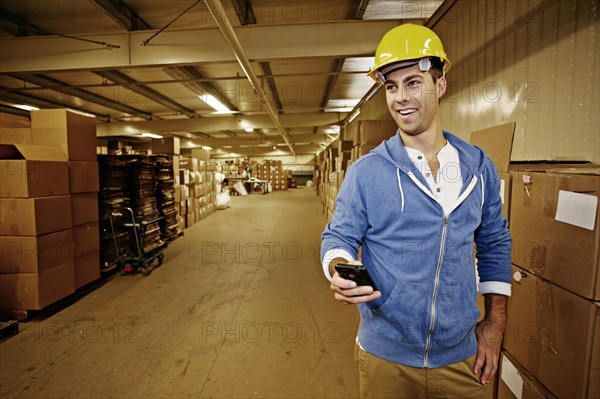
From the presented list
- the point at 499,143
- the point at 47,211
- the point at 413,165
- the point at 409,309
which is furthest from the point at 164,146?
the point at 409,309

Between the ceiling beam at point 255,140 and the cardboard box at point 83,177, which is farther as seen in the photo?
the ceiling beam at point 255,140

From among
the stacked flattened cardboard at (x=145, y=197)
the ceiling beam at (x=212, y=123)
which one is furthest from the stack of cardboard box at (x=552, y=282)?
the ceiling beam at (x=212, y=123)

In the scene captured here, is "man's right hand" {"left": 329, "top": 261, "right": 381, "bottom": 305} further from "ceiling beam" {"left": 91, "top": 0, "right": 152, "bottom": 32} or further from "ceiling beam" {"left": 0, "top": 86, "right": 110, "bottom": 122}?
"ceiling beam" {"left": 0, "top": 86, "right": 110, "bottom": 122}

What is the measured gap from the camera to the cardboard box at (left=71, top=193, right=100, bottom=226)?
3.22m

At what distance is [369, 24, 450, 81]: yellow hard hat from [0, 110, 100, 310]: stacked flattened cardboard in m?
3.18

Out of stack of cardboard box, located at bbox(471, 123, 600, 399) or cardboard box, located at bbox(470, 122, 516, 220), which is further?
cardboard box, located at bbox(470, 122, 516, 220)

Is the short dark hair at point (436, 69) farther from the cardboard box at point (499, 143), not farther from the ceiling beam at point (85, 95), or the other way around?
the ceiling beam at point (85, 95)

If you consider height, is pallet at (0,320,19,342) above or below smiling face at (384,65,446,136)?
below

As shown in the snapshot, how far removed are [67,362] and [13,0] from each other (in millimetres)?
3751

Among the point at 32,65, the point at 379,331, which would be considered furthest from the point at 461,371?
the point at 32,65

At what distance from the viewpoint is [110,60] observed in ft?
12.7

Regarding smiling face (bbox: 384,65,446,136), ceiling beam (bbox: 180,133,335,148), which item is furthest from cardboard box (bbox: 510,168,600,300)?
ceiling beam (bbox: 180,133,335,148)

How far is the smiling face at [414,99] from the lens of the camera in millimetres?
1016

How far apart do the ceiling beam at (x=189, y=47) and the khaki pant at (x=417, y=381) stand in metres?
3.58
